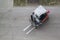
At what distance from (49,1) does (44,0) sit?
5cm

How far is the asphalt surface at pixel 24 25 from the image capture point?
5.43ft

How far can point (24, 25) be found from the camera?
5.54ft

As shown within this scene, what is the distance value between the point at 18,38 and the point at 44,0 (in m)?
0.44

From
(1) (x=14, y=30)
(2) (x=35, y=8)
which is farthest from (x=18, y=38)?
(2) (x=35, y=8)

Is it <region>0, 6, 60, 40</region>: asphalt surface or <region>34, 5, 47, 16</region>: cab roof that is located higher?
<region>34, 5, 47, 16</region>: cab roof

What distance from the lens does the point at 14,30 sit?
5.52 ft

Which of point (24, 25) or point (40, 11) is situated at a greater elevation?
point (40, 11)

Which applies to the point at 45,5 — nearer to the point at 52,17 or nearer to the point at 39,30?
the point at 52,17

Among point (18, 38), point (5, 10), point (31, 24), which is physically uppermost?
point (5, 10)

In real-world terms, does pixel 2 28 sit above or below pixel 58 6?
below

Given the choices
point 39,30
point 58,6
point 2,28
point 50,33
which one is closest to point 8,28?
point 2,28

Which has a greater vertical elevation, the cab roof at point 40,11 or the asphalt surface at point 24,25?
the cab roof at point 40,11

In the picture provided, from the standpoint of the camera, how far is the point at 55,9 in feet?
5.60

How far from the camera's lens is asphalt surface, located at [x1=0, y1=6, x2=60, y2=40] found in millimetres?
1655
